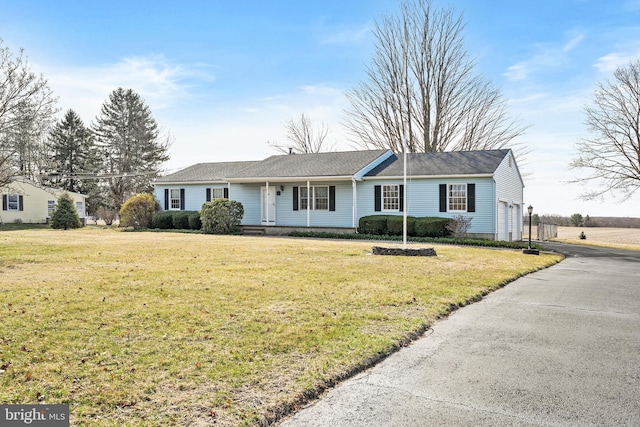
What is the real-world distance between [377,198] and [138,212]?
14.5m

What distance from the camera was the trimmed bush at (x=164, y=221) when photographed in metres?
26.7

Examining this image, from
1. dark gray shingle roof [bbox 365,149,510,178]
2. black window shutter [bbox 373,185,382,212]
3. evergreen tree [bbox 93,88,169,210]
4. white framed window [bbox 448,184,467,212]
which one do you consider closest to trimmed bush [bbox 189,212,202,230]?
dark gray shingle roof [bbox 365,149,510,178]

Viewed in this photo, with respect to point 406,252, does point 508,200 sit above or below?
above

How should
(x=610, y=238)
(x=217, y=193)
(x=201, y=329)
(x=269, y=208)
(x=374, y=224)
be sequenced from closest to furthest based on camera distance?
(x=201, y=329)
(x=374, y=224)
(x=269, y=208)
(x=217, y=193)
(x=610, y=238)

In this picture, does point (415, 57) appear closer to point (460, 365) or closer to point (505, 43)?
point (505, 43)

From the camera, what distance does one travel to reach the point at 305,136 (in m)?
39.9

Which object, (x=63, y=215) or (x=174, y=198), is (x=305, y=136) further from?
(x=63, y=215)

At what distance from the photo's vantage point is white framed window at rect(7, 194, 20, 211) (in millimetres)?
31828

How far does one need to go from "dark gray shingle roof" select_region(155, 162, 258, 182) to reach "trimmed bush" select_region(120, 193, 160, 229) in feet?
6.67

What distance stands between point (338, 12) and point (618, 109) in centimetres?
1843

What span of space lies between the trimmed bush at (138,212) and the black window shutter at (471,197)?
18.2m

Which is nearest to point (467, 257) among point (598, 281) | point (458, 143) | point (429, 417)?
point (598, 281)

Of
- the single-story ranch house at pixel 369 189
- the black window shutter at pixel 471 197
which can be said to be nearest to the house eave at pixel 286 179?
the single-story ranch house at pixel 369 189

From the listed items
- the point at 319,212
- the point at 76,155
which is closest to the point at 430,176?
the point at 319,212
